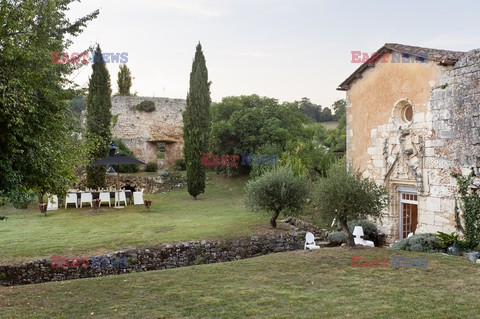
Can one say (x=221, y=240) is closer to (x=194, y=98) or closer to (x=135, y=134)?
(x=194, y=98)

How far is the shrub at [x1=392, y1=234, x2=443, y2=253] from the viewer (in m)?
12.1

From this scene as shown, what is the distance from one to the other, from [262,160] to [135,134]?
12.1m

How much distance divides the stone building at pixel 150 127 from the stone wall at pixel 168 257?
2018 cm

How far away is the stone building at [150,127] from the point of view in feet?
105

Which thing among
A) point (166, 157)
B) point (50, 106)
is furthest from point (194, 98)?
point (50, 106)

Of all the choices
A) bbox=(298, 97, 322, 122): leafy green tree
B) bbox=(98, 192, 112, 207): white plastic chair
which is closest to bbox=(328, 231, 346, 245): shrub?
bbox=(98, 192, 112, 207): white plastic chair

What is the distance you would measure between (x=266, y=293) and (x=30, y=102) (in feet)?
17.7

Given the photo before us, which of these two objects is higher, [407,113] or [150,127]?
[150,127]

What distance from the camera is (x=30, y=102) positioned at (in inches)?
275

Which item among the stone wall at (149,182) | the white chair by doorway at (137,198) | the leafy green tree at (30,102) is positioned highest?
the leafy green tree at (30,102)

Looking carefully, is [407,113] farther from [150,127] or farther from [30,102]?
[150,127]

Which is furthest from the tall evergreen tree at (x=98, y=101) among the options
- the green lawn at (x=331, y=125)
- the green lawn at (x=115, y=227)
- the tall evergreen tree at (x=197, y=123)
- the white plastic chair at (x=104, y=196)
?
the green lawn at (x=331, y=125)

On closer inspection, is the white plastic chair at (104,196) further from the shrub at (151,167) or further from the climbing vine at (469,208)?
the climbing vine at (469,208)

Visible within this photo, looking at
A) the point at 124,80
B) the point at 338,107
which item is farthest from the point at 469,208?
the point at 338,107
